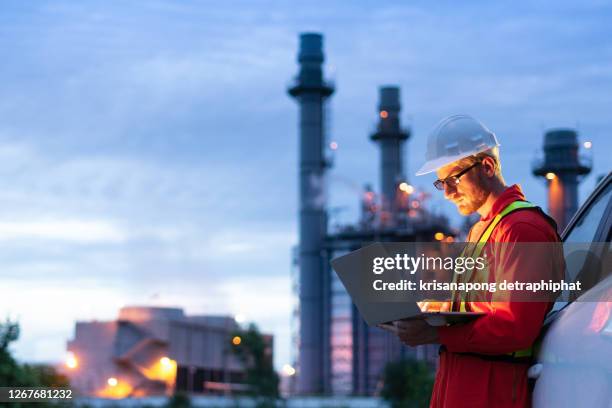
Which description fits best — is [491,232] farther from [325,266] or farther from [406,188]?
[406,188]

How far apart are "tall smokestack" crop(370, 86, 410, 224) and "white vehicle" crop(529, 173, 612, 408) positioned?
69.5m

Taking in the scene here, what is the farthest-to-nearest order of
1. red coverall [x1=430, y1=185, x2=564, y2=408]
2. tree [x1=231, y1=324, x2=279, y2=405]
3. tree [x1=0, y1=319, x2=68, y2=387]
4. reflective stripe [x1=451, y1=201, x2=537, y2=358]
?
tree [x1=231, y1=324, x2=279, y2=405] < tree [x1=0, y1=319, x2=68, y2=387] < reflective stripe [x1=451, y1=201, x2=537, y2=358] < red coverall [x1=430, y1=185, x2=564, y2=408]

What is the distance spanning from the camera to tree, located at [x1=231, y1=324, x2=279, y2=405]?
6061 cm

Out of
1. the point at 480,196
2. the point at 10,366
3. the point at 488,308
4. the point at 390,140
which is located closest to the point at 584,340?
the point at 488,308

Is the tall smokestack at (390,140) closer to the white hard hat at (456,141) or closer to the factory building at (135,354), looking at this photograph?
the factory building at (135,354)

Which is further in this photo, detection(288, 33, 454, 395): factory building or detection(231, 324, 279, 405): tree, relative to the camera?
detection(288, 33, 454, 395): factory building

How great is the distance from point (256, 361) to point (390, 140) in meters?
20.3

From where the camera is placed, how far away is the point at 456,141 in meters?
4.17

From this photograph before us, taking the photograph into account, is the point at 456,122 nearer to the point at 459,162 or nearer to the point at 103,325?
the point at 459,162

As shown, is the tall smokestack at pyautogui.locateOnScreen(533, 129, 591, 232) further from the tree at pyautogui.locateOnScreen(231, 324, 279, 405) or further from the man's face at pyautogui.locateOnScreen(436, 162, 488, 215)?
the man's face at pyautogui.locateOnScreen(436, 162, 488, 215)

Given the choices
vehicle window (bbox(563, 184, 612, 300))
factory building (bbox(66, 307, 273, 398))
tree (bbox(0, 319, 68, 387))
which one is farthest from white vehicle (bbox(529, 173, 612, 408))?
factory building (bbox(66, 307, 273, 398))

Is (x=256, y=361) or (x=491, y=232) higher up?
(x=256, y=361)

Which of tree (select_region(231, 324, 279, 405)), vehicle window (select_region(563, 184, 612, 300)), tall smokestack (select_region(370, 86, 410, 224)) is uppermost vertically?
tall smokestack (select_region(370, 86, 410, 224))

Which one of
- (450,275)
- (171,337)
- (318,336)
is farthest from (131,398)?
(450,275)
